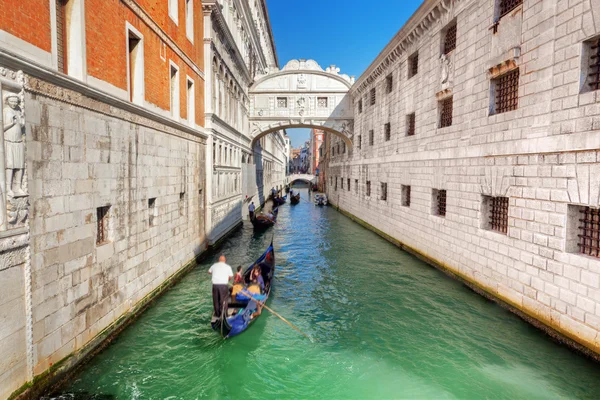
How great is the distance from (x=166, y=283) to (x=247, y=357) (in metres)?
3.91

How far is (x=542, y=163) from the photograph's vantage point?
6895mm

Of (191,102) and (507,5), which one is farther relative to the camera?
(191,102)

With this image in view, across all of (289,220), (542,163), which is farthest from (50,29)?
(289,220)

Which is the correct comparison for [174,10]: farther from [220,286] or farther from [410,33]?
[410,33]

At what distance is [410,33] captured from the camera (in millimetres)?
13422

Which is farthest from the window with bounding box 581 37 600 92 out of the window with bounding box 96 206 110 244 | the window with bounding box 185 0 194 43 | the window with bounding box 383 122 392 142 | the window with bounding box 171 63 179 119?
the window with bounding box 383 122 392 142

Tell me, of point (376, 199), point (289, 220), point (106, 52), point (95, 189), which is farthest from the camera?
point (289, 220)

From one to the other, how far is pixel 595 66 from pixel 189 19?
35.2 ft

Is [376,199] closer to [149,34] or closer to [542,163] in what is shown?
[542,163]

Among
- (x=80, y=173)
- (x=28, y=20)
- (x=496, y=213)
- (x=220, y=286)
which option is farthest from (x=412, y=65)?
(x=28, y=20)

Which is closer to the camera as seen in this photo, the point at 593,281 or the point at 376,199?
the point at 593,281

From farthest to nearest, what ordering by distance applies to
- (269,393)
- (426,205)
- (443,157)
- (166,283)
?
(426,205) < (443,157) < (166,283) < (269,393)

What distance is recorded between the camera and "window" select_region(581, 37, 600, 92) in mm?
5984

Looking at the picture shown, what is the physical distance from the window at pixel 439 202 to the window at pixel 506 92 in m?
3.34
